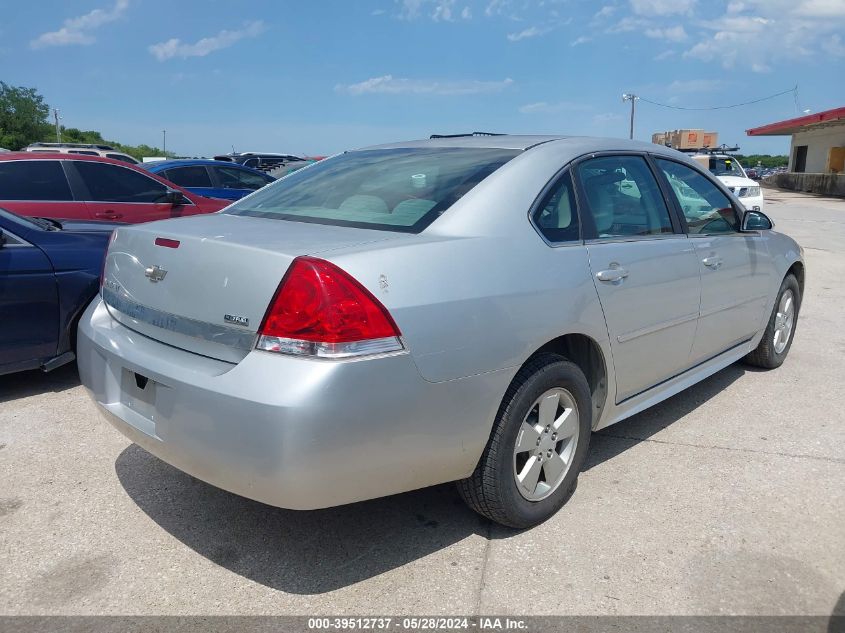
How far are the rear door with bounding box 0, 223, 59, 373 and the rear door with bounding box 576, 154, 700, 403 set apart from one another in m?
3.35

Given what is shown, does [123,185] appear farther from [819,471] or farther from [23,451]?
[819,471]

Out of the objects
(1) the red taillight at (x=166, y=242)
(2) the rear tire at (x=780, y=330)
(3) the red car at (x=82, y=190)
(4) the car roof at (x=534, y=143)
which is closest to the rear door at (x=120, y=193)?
(3) the red car at (x=82, y=190)

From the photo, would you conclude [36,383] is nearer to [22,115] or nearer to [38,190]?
[38,190]

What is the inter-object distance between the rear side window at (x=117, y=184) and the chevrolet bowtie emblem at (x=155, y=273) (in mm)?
5108

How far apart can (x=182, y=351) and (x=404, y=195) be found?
1125 mm

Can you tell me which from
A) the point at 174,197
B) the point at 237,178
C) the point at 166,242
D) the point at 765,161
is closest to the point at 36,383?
the point at 166,242

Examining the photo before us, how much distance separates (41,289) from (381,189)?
2561 millimetres

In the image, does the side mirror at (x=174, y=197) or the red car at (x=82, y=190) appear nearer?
the red car at (x=82, y=190)

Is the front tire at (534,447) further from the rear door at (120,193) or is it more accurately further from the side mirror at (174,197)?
the side mirror at (174,197)

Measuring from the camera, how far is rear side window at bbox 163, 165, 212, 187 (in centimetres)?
1080

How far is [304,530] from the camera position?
2.99m

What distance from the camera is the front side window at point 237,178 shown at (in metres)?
11.3

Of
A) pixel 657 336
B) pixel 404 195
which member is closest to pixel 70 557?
pixel 404 195

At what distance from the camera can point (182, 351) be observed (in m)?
2.55
